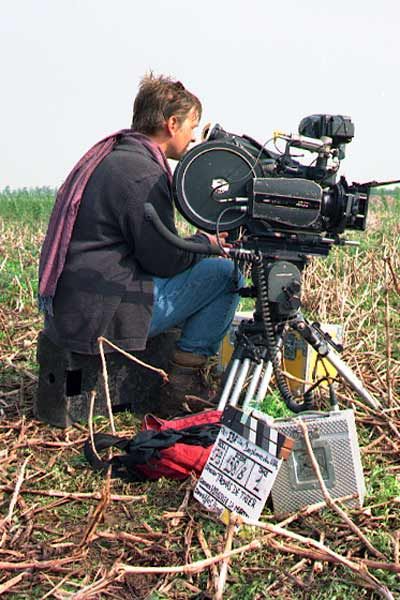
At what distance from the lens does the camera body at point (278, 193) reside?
131 inches

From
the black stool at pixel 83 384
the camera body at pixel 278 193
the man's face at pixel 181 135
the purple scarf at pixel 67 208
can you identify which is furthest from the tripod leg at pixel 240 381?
the man's face at pixel 181 135

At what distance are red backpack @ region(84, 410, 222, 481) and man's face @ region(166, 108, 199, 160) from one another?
1447 millimetres

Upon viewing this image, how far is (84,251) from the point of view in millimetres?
3807

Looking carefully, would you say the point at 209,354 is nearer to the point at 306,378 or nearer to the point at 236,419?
the point at 306,378

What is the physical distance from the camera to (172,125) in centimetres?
404

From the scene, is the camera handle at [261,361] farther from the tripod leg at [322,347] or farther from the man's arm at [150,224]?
the man's arm at [150,224]

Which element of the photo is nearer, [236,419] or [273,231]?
[236,419]

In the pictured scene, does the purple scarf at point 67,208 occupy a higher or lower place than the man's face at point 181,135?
lower

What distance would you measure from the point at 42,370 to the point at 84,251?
693 mm

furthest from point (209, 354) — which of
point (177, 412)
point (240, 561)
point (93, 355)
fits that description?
point (240, 561)

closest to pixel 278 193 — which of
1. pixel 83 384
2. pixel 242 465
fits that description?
pixel 242 465

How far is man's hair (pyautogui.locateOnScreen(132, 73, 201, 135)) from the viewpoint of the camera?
4.02 metres

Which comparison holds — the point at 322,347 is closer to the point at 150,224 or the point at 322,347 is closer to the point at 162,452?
the point at 162,452

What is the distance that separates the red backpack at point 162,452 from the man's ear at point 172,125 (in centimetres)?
151
